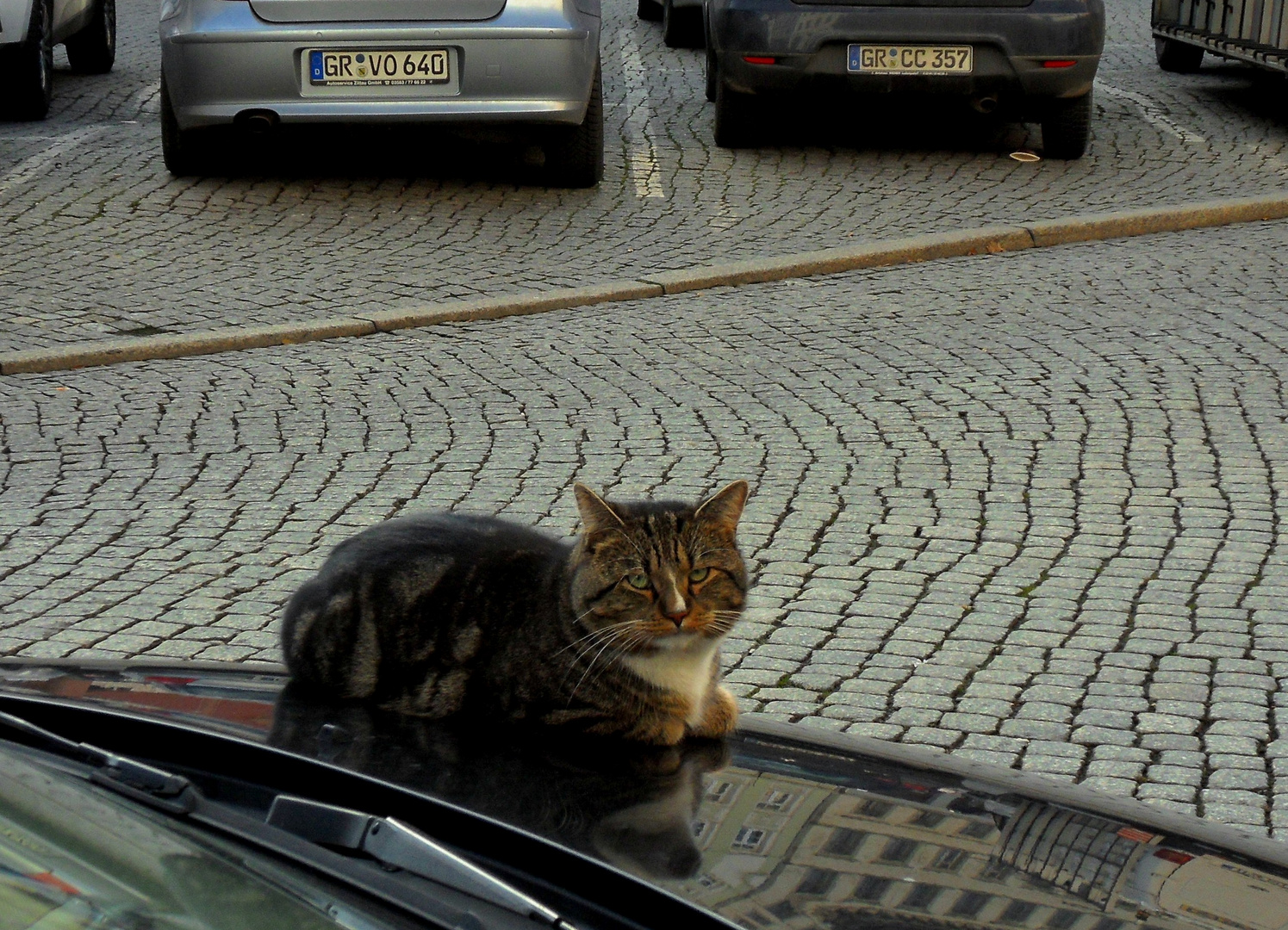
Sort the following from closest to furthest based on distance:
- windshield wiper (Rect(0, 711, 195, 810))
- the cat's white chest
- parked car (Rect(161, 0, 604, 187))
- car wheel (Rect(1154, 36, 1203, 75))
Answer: windshield wiper (Rect(0, 711, 195, 810))
the cat's white chest
parked car (Rect(161, 0, 604, 187))
car wheel (Rect(1154, 36, 1203, 75))

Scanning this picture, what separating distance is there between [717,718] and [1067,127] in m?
9.52

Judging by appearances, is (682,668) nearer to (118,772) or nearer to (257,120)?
(118,772)

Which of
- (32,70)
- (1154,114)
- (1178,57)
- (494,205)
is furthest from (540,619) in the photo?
(1178,57)

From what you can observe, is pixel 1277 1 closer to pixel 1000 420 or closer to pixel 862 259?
pixel 862 259

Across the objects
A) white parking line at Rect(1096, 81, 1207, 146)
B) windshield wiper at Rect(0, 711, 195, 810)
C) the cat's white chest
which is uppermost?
windshield wiper at Rect(0, 711, 195, 810)

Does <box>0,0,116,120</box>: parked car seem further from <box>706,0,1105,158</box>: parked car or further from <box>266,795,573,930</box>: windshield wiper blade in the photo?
<box>266,795,573,930</box>: windshield wiper blade

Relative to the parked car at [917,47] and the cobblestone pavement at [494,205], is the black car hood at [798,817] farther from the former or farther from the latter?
the parked car at [917,47]

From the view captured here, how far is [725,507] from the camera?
3258 millimetres

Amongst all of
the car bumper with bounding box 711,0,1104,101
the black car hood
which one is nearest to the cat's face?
the black car hood

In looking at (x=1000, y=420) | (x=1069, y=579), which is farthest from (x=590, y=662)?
(x=1000, y=420)

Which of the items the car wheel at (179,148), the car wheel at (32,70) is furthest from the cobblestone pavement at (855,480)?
the car wheel at (32,70)

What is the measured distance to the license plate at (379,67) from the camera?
9.65 meters

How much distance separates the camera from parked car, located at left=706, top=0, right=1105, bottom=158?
35.5 feet

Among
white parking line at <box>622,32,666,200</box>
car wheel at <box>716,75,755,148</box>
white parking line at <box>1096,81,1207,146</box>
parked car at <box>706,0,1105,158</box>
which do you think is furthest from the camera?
white parking line at <box>1096,81,1207,146</box>
